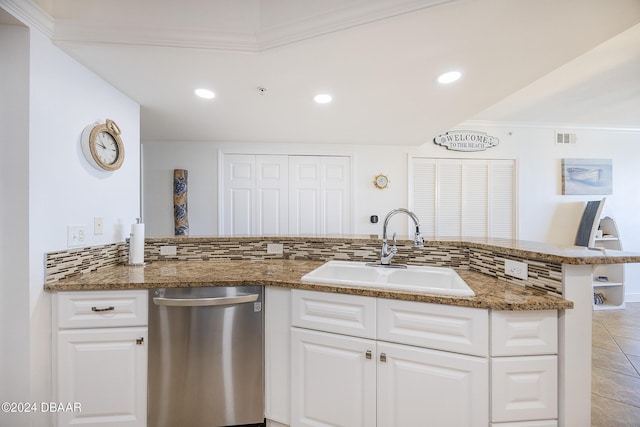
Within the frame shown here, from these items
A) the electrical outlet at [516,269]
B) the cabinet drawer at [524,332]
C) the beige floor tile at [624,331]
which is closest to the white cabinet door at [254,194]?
the electrical outlet at [516,269]

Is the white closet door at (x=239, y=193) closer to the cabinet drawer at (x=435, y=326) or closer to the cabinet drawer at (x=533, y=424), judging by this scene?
the cabinet drawer at (x=435, y=326)

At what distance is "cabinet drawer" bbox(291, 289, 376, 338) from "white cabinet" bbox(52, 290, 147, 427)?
2.66ft

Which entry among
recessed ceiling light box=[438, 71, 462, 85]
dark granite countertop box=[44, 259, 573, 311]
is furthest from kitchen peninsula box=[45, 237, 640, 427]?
recessed ceiling light box=[438, 71, 462, 85]

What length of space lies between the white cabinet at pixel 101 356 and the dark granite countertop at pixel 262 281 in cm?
7

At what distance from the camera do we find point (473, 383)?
1.03 metres

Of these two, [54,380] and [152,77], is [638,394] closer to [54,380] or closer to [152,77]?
[54,380]

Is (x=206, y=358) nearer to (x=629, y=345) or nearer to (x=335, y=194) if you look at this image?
(x=335, y=194)

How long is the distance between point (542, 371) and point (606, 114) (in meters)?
3.96

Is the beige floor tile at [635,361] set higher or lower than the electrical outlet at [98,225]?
lower

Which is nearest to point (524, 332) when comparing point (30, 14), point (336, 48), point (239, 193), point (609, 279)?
point (336, 48)

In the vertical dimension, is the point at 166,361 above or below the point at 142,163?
below

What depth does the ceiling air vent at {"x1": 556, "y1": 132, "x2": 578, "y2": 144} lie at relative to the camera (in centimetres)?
359

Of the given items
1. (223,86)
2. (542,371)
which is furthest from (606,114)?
(223,86)

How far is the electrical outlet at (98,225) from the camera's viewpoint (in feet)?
5.19
